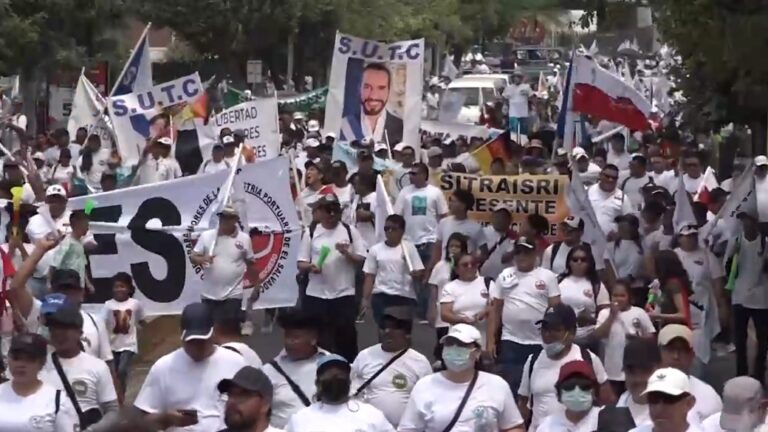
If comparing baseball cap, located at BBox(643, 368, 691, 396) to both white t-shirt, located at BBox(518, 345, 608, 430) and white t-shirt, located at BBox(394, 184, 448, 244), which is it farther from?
white t-shirt, located at BBox(394, 184, 448, 244)

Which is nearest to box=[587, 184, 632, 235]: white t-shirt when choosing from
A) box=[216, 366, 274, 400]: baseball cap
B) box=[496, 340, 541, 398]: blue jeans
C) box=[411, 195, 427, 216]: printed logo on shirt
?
box=[411, 195, 427, 216]: printed logo on shirt

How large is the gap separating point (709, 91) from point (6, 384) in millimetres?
12759

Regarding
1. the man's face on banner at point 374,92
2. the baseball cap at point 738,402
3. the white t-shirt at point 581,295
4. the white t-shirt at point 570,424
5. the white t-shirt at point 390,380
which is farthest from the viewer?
the man's face on banner at point 374,92

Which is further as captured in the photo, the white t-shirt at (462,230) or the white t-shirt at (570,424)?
the white t-shirt at (462,230)

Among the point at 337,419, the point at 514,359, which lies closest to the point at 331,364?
the point at 337,419

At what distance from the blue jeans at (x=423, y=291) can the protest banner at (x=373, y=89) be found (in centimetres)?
533

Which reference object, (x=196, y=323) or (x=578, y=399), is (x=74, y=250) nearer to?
(x=196, y=323)

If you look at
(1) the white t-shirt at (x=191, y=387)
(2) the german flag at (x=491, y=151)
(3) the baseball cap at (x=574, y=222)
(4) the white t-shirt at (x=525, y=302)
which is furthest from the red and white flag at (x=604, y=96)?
(1) the white t-shirt at (x=191, y=387)

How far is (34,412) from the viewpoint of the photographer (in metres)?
7.25

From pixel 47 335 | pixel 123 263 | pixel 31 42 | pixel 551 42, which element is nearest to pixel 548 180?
pixel 123 263

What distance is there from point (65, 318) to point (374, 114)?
12573 mm

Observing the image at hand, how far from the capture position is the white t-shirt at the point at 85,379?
305 inches

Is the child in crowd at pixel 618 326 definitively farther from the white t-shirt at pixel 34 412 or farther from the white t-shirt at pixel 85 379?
the white t-shirt at pixel 34 412

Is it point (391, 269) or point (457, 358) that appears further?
point (391, 269)
